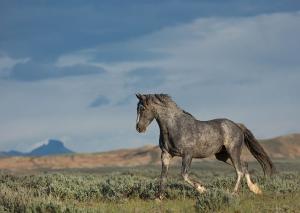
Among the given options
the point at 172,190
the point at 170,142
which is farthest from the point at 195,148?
the point at 172,190

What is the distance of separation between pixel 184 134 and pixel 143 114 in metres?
1.11

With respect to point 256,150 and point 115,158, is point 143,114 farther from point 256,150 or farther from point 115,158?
point 115,158

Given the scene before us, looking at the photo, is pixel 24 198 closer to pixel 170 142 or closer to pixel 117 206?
pixel 117 206

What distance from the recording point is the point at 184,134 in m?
15.9

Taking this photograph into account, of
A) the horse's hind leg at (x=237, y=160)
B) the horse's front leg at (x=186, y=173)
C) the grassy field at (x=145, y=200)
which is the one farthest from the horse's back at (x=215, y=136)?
the grassy field at (x=145, y=200)

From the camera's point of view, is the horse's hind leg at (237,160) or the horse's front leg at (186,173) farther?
the horse's hind leg at (237,160)

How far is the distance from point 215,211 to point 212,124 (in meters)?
3.61

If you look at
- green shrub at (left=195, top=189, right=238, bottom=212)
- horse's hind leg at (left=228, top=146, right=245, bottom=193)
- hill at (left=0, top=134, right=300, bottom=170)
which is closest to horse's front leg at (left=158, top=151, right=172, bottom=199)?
green shrub at (left=195, top=189, right=238, bottom=212)

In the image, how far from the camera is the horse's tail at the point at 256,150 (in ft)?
59.8

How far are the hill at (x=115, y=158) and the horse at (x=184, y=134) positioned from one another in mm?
87160

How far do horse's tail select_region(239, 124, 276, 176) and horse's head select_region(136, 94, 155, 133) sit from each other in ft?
10.2

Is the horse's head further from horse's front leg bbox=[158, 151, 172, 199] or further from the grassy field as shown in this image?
the grassy field

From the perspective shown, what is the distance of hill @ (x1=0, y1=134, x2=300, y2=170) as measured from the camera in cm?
10794

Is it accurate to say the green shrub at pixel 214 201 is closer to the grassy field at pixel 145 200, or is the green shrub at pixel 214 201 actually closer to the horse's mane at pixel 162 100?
the grassy field at pixel 145 200
